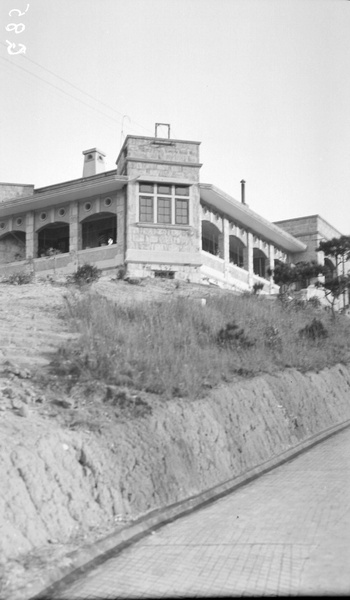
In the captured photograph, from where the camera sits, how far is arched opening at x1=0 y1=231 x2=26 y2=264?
34500mm

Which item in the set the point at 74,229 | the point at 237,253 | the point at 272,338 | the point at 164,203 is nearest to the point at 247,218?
the point at 237,253

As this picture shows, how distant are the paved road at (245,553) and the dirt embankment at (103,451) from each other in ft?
1.62

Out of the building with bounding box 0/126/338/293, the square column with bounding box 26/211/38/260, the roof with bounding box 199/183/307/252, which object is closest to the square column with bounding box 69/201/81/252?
the building with bounding box 0/126/338/293

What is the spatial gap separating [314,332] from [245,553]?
1093 cm

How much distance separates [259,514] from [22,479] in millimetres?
2411

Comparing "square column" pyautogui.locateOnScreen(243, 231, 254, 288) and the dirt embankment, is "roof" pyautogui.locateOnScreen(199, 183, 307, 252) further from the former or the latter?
the dirt embankment

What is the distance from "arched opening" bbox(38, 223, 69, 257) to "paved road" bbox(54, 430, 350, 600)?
28.2 m

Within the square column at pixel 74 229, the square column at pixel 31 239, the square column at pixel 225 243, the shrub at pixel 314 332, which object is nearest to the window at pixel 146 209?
the square column at pixel 74 229

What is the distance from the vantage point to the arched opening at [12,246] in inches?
1358

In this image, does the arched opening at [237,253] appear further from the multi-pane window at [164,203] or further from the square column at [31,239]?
the square column at [31,239]

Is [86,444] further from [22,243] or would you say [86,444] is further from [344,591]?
[22,243]

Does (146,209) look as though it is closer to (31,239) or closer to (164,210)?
(164,210)

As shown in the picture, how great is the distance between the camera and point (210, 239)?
3575 centimetres

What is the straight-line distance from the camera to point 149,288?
21000 mm
